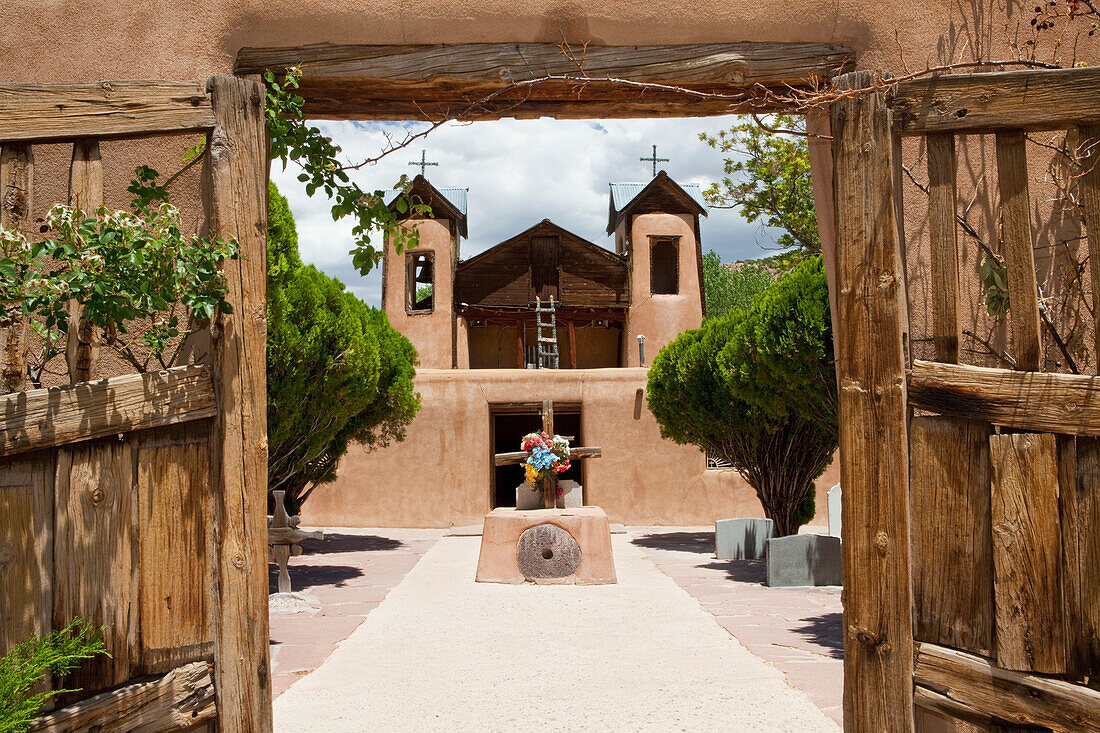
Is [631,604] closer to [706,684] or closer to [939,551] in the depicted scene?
[706,684]

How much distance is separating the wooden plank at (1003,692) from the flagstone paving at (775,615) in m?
2.53

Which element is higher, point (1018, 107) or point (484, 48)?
point (484, 48)

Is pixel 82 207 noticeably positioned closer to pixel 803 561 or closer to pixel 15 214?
pixel 15 214

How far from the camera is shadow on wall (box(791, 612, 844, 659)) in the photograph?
24.9 feet

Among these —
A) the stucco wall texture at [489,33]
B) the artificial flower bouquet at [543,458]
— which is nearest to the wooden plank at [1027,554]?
the stucco wall texture at [489,33]

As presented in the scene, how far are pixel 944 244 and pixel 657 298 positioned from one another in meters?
21.8

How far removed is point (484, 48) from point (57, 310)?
1901mm

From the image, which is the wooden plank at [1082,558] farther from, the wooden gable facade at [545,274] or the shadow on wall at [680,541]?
the wooden gable facade at [545,274]

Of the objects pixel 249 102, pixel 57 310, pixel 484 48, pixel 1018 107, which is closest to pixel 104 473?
pixel 57 310

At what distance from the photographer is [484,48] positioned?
12.2 ft

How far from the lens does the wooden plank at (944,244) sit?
3.10 m

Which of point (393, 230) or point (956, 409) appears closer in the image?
point (956, 409)

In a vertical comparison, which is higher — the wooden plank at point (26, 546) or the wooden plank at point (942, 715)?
the wooden plank at point (26, 546)

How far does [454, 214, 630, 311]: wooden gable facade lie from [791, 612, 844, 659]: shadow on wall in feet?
59.4
